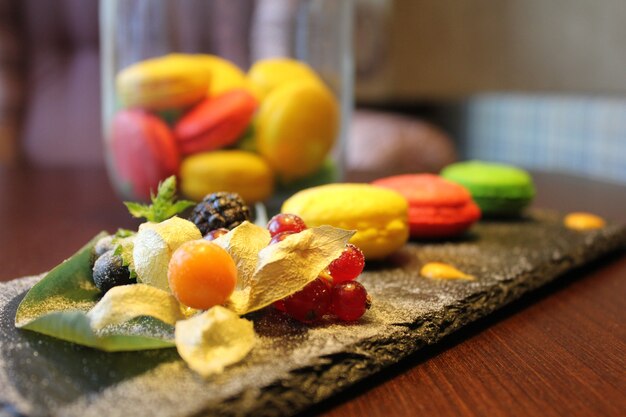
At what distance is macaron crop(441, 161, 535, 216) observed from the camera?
1069 millimetres

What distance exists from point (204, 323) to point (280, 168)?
0.57 m

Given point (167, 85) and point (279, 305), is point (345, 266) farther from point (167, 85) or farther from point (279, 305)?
point (167, 85)

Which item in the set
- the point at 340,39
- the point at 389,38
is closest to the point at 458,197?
the point at 340,39

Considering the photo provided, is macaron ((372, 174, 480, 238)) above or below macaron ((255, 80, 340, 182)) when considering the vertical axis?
below

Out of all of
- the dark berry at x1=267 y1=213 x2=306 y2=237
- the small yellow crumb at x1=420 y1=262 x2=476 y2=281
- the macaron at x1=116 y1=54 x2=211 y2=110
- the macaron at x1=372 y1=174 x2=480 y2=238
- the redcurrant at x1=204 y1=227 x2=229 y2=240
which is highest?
the macaron at x1=116 y1=54 x2=211 y2=110

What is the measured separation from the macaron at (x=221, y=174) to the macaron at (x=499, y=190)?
327 mm

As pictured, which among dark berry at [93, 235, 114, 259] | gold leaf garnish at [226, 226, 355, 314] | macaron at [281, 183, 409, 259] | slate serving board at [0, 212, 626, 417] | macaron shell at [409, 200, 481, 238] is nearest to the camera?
slate serving board at [0, 212, 626, 417]

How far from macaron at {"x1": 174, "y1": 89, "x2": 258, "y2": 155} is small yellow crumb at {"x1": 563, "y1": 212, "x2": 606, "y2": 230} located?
499mm

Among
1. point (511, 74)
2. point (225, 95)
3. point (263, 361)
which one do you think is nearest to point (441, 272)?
point (263, 361)

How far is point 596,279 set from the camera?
2.68ft

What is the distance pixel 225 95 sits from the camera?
1005 mm

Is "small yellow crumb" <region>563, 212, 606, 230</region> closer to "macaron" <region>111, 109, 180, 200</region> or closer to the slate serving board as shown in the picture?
the slate serving board

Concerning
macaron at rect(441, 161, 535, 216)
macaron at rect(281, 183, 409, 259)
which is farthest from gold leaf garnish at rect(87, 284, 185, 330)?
macaron at rect(441, 161, 535, 216)

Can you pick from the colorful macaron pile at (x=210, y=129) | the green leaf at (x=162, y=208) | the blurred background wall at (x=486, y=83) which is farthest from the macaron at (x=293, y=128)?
the blurred background wall at (x=486, y=83)
